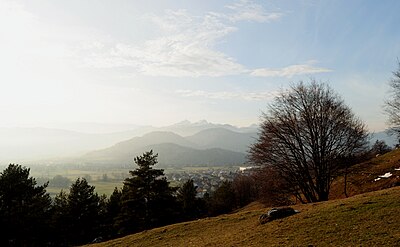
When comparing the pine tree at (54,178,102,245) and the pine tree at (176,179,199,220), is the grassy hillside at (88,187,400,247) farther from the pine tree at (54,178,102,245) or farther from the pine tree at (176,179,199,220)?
the pine tree at (176,179,199,220)

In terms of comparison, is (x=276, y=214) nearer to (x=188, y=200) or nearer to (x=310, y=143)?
(x=310, y=143)

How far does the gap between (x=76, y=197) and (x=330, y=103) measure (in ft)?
133

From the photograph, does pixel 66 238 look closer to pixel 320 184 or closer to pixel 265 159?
pixel 265 159

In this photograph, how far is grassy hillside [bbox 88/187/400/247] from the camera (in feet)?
47.2

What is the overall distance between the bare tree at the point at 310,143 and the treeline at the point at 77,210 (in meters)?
19.0

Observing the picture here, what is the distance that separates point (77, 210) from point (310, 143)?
37.6 m

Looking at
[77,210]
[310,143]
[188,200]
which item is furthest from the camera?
[188,200]

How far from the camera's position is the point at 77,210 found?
49469mm

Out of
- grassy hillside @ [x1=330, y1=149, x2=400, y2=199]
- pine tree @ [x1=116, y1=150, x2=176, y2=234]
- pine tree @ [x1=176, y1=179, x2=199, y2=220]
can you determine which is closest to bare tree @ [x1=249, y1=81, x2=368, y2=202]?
grassy hillside @ [x1=330, y1=149, x2=400, y2=199]

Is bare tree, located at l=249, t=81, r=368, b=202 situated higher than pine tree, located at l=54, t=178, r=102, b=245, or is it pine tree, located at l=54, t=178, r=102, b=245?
bare tree, located at l=249, t=81, r=368, b=202

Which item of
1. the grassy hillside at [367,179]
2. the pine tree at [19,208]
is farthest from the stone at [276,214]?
the pine tree at [19,208]

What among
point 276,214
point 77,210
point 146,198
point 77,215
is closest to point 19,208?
point 77,210

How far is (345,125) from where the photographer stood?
32594mm

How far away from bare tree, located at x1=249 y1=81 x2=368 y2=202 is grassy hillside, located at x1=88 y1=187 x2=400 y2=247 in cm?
837
